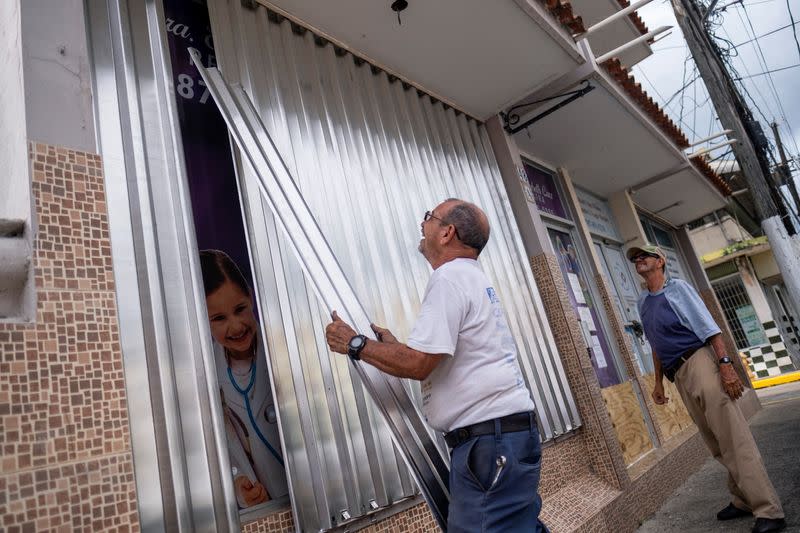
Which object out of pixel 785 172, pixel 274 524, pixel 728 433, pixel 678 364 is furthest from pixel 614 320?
pixel 785 172

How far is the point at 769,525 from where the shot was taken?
11.2 feet

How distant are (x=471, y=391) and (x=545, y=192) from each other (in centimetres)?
508

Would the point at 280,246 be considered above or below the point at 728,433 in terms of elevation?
above

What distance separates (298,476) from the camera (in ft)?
7.93

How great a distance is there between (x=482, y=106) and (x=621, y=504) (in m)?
3.73

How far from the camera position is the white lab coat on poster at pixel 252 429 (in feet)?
7.97

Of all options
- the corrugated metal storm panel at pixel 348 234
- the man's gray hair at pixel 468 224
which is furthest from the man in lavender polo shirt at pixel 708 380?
the man's gray hair at pixel 468 224

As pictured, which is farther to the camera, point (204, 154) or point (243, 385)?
point (204, 154)

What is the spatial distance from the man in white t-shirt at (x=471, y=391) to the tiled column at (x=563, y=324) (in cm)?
296

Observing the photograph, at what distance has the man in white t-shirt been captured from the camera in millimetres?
1769

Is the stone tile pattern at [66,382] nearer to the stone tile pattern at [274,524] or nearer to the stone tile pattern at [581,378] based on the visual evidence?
the stone tile pattern at [274,524]

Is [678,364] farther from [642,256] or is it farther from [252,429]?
[252,429]

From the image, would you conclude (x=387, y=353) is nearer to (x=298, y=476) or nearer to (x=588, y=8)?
(x=298, y=476)

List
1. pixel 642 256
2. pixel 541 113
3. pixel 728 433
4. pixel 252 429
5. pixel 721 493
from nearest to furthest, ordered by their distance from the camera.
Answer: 1. pixel 252 429
2. pixel 728 433
3. pixel 642 256
4. pixel 721 493
5. pixel 541 113
